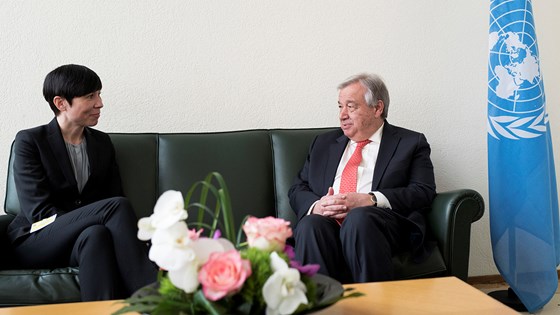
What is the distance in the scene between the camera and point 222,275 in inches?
49.9

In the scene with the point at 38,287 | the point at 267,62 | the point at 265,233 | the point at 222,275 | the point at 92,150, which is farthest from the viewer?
the point at 267,62

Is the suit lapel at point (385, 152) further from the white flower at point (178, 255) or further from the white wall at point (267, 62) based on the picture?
the white flower at point (178, 255)

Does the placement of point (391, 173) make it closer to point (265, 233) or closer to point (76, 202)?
point (76, 202)

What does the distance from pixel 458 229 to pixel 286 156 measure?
0.90 m

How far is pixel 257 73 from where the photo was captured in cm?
347

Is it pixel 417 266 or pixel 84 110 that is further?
pixel 84 110

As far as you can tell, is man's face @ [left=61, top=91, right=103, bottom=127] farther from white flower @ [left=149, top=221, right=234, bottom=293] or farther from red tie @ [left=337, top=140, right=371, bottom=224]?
white flower @ [left=149, top=221, right=234, bottom=293]

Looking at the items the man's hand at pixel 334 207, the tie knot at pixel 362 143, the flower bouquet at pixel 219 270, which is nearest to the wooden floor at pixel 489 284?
the tie knot at pixel 362 143

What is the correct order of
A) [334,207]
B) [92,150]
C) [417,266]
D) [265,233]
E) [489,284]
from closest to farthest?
1. [265,233]
2. [417,266]
3. [334,207]
4. [92,150]
5. [489,284]

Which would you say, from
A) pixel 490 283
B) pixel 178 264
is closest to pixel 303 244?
pixel 178 264

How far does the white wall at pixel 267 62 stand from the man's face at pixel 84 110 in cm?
37

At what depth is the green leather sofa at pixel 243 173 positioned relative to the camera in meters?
2.75

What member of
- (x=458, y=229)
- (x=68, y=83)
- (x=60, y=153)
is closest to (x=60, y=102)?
(x=68, y=83)

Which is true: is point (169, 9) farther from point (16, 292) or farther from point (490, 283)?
point (490, 283)
